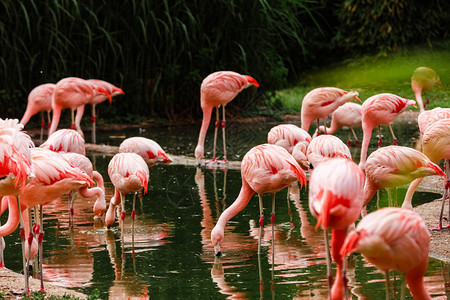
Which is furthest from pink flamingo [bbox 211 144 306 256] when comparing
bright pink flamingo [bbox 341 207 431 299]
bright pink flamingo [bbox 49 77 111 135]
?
bright pink flamingo [bbox 49 77 111 135]

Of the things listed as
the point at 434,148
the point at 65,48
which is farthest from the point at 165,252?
the point at 65,48

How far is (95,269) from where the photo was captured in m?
4.81

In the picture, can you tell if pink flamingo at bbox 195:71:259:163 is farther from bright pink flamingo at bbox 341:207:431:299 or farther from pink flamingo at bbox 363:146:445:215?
bright pink flamingo at bbox 341:207:431:299

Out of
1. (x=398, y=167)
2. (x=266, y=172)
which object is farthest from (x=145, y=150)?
(x=398, y=167)

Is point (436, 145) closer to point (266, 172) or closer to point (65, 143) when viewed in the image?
point (266, 172)

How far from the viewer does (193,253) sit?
16.7 feet

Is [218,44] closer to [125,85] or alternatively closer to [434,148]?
[125,85]

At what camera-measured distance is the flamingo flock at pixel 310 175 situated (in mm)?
3113

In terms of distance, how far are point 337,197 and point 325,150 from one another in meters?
2.92

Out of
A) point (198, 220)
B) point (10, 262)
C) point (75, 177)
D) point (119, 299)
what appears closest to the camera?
point (119, 299)

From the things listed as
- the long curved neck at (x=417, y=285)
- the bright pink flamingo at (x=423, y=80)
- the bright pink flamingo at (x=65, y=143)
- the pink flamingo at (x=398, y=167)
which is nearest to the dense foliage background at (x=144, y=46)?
the bright pink flamingo at (x=423, y=80)

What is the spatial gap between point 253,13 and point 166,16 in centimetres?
156

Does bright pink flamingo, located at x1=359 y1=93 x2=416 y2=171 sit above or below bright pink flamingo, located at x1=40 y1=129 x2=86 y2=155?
above

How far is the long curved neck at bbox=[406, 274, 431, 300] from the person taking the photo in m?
3.26
